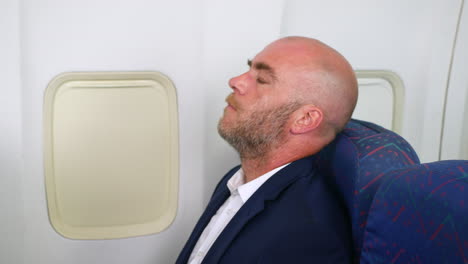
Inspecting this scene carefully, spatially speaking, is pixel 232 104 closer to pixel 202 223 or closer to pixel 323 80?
pixel 323 80

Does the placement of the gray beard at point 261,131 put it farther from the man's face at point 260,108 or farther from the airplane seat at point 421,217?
the airplane seat at point 421,217

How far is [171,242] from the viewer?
2.07m

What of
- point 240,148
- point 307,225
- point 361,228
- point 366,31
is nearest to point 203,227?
point 240,148

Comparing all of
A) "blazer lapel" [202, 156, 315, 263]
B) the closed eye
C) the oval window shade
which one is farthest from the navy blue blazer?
the oval window shade

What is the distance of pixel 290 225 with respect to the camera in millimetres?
1128

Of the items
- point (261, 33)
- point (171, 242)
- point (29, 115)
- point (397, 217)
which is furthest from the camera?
point (171, 242)

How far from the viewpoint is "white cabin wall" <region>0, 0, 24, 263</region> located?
1.68 metres

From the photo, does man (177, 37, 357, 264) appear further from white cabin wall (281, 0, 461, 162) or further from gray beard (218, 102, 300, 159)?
white cabin wall (281, 0, 461, 162)

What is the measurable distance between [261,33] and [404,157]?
3.36ft

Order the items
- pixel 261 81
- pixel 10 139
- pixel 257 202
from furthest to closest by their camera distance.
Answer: pixel 10 139 < pixel 261 81 < pixel 257 202

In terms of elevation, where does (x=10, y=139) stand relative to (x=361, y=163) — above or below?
below

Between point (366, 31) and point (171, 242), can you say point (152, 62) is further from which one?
point (366, 31)

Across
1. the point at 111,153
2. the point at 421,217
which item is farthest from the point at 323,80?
the point at 111,153

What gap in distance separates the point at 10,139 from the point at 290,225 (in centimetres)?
125
